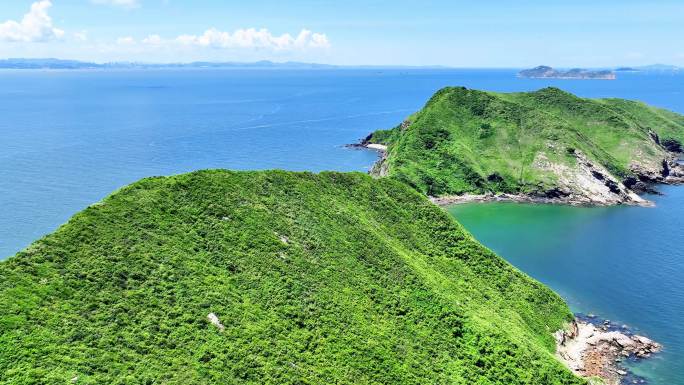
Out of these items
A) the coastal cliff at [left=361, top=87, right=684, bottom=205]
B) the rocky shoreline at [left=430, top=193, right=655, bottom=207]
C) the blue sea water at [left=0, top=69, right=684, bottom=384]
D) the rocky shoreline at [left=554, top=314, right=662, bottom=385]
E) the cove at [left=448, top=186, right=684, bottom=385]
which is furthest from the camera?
the coastal cliff at [left=361, top=87, right=684, bottom=205]

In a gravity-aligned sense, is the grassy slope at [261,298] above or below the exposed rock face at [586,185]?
above

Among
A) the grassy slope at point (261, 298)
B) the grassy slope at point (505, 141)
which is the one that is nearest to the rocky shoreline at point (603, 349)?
the grassy slope at point (261, 298)

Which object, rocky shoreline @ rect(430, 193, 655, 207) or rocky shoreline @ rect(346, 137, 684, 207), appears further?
rocky shoreline @ rect(346, 137, 684, 207)

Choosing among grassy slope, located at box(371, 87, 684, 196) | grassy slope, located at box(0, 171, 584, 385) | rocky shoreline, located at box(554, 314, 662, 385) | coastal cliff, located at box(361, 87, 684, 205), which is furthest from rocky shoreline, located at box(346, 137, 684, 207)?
grassy slope, located at box(0, 171, 584, 385)

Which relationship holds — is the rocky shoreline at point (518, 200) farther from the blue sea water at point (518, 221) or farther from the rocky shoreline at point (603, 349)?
the rocky shoreline at point (603, 349)

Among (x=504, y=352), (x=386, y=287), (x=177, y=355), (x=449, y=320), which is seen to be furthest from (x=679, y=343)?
(x=177, y=355)

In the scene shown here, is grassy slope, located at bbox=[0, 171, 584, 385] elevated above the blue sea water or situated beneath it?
elevated above

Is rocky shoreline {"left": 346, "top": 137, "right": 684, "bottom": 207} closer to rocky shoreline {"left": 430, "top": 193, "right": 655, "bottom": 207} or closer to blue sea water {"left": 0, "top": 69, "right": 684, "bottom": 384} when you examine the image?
rocky shoreline {"left": 430, "top": 193, "right": 655, "bottom": 207}
